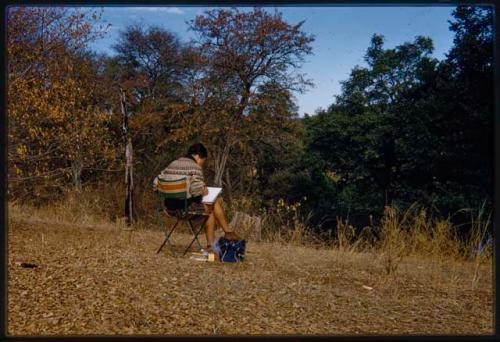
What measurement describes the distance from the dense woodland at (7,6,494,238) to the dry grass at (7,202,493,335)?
185 cm

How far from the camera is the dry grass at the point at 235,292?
4.13 meters

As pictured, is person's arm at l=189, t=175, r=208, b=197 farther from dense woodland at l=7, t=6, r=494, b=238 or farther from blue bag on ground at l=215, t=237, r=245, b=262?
dense woodland at l=7, t=6, r=494, b=238

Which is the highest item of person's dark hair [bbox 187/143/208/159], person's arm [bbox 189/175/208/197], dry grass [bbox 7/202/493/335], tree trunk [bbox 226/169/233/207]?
person's dark hair [bbox 187/143/208/159]

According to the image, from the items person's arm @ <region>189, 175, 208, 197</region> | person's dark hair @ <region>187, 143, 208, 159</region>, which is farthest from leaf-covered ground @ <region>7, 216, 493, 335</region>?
person's dark hair @ <region>187, 143, 208, 159</region>

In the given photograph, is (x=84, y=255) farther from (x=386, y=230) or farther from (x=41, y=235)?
(x=386, y=230)

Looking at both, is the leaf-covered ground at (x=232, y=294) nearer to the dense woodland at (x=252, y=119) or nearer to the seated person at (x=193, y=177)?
the seated person at (x=193, y=177)

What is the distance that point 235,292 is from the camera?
15.9ft

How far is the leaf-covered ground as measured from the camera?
4121mm

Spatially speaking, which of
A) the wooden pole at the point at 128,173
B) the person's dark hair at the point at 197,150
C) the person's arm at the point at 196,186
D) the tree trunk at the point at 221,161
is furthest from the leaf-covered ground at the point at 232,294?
the wooden pole at the point at 128,173

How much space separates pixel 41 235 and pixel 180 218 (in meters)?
1.88

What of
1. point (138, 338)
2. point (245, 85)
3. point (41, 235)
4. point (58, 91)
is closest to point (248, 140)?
point (245, 85)

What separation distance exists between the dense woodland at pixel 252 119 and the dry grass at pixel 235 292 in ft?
6.06

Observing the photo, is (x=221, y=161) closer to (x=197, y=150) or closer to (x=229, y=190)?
(x=229, y=190)

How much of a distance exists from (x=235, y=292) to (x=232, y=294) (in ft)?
0.23
